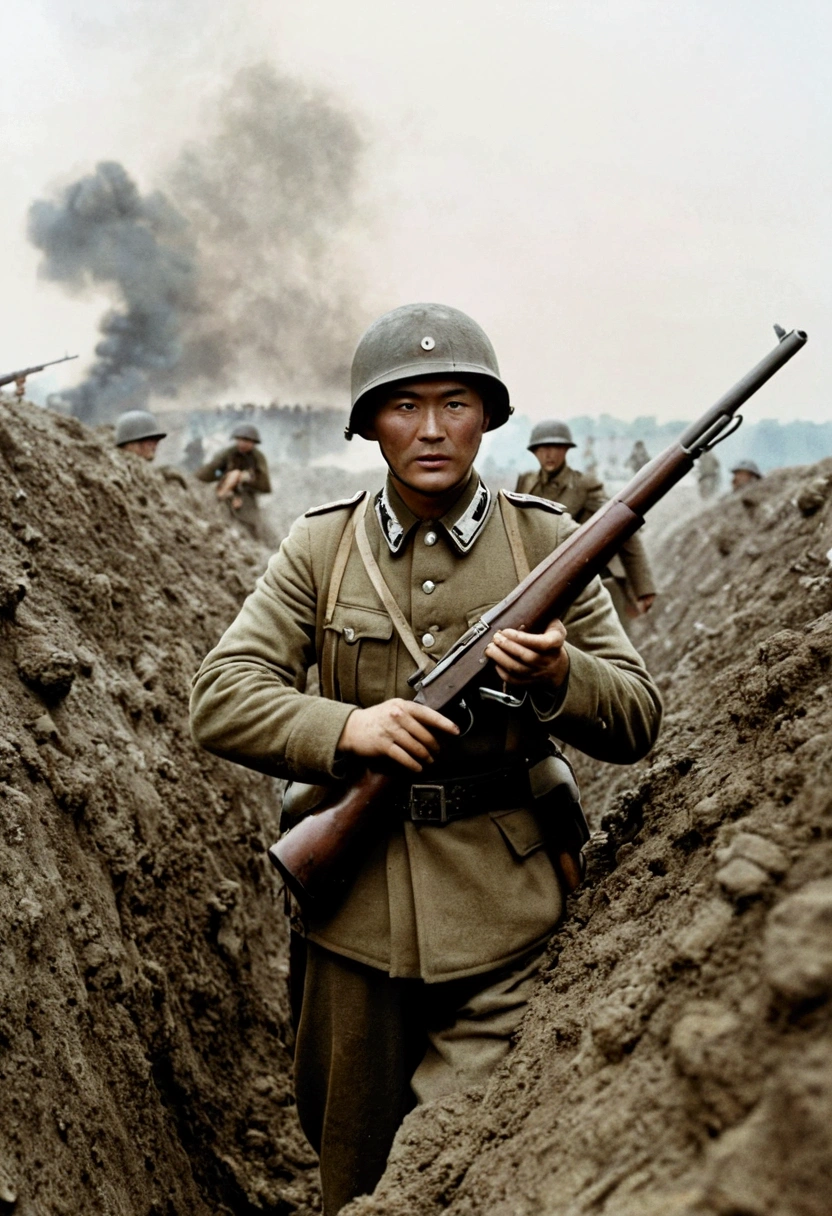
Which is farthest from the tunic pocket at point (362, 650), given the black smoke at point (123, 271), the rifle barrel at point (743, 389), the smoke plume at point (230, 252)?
the smoke plume at point (230, 252)

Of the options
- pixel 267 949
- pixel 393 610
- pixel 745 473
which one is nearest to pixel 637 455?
pixel 745 473

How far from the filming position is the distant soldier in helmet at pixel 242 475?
44.1 ft

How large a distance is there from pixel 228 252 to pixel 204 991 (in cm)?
2881

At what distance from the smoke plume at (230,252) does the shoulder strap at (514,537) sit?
991 inches

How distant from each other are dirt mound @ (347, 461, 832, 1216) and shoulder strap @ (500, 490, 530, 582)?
27.0 inches

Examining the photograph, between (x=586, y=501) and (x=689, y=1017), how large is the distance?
696 cm

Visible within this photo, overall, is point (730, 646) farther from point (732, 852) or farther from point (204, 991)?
→ point (732, 852)

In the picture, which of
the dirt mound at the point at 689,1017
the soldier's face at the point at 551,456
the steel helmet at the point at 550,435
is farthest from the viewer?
the steel helmet at the point at 550,435

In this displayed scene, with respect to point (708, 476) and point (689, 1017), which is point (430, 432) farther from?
point (708, 476)

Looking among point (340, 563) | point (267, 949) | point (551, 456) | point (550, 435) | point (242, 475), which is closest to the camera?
point (340, 563)

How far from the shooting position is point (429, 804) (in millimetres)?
2689

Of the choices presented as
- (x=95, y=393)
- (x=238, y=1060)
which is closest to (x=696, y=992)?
(x=238, y=1060)

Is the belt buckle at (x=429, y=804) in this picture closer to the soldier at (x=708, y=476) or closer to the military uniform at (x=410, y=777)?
the military uniform at (x=410, y=777)

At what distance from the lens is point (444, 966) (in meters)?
2.58
